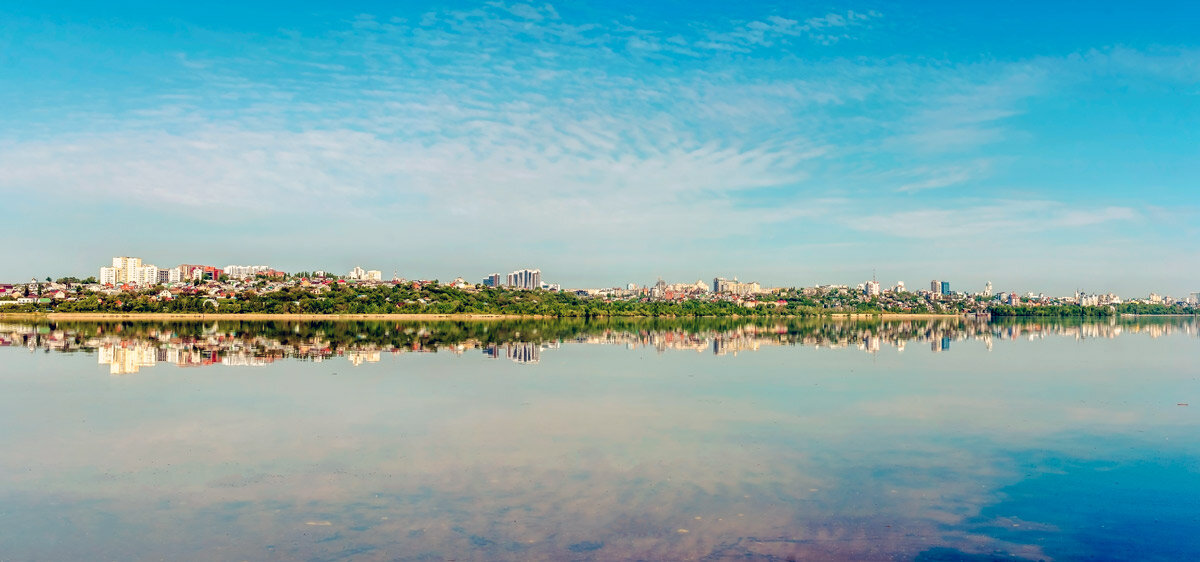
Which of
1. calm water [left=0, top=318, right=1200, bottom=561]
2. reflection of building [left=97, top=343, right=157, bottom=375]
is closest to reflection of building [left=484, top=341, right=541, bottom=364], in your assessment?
calm water [left=0, top=318, right=1200, bottom=561]

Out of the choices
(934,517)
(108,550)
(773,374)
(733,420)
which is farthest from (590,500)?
(773,374)

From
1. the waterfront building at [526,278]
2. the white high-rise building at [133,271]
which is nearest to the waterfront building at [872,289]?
the waterfront building at [526,278]

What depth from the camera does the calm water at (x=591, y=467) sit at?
22.3 feet

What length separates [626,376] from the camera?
19.9 meters

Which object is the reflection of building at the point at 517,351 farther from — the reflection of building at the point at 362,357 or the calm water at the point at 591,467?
the calm water at the point at 591,467

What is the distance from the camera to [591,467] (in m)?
9.40

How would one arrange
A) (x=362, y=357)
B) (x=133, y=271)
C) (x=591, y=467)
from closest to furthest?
1. (x=591, y=467)
2. (x=362, y=357)
3. (x=133, y=271)

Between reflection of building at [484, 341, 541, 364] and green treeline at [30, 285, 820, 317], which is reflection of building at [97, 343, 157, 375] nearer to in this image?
reflection of building at [484, 341, 541, 364]

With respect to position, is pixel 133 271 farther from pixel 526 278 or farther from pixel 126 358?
pixel 126 358

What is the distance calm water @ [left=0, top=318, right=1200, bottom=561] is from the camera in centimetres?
679

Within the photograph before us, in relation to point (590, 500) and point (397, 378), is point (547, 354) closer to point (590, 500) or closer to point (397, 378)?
point (397, 378)

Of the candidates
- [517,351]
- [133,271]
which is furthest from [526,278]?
[517,351]

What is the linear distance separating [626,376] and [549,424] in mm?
7607

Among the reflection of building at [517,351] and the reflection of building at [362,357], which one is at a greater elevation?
the reflection of building at [517,351]
